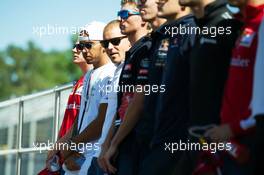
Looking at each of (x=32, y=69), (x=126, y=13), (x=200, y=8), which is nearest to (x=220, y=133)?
(x=200, y=8)

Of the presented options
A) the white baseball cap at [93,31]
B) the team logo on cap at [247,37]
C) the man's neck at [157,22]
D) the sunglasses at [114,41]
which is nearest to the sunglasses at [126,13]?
the sunglasses at [114,41]

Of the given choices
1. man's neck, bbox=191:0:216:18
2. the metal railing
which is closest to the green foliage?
the metal railing

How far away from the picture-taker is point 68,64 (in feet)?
360

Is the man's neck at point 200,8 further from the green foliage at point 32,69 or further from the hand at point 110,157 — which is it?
the green foliage at point 32,69

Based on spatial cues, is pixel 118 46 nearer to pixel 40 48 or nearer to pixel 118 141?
pixel 118 141

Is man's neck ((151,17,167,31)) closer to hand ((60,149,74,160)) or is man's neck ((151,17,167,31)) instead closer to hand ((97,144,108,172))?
hand ((97,144,108,172))

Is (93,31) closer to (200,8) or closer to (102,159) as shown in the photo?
(102,159)

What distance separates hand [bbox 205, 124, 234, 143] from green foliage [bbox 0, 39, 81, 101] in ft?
308

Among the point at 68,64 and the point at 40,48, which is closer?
the point at 68,64

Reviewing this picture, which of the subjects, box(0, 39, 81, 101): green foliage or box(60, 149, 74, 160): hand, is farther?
box(0, 39, 81, 101): green foliage

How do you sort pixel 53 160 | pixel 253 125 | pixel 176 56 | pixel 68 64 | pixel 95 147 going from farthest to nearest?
1. pixel 68 64
2. pixel 53 160
3. pixel 95 147
4. pixel 176 56
5. pixel 253 125

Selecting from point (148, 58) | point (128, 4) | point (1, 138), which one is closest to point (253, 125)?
point (148, 58)

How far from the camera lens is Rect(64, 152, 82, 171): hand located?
10.4 m

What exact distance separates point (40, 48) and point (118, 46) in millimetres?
114460
